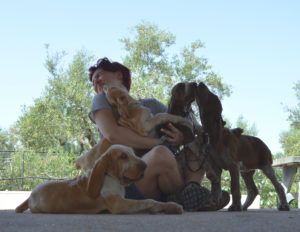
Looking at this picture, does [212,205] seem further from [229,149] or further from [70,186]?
[70,186]

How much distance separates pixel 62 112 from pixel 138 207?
16.3 meters

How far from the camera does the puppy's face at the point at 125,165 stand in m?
2.22

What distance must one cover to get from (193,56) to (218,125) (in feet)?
55.6

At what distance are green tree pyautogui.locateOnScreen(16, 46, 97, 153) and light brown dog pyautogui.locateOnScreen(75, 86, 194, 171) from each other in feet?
50.0

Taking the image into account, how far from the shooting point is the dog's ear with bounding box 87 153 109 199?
7.33 feet

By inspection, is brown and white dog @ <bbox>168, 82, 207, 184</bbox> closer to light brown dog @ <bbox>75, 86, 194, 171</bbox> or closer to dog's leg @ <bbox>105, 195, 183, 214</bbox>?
light brown dog @ <bbox>75, 86, 194, 171</bbox>

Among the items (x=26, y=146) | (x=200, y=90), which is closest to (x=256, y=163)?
(x=200, y=90)

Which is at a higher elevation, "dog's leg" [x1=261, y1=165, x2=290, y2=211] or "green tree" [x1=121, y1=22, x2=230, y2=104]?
"green tree" [x1=121, y1=22, x2=230, y2=104]

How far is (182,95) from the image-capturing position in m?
2.74

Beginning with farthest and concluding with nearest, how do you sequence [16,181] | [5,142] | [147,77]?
[5,142], [147,77], [16,181]

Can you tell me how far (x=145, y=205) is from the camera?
7.43 feet

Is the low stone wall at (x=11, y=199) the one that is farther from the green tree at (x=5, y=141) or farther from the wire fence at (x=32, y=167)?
the green tree at (x=5, y=141)

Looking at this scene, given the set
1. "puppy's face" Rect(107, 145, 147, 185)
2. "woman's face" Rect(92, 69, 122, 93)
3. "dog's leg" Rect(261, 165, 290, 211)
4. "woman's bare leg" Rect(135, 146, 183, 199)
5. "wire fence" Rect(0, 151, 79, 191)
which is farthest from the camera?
"wire fence" Rect(0, 151, 79, 191)

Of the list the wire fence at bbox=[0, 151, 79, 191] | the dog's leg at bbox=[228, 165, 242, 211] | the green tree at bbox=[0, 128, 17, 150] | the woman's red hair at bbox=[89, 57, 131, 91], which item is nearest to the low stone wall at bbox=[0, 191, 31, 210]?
the wire fence at bbox=[0, 151, 79, 191]
